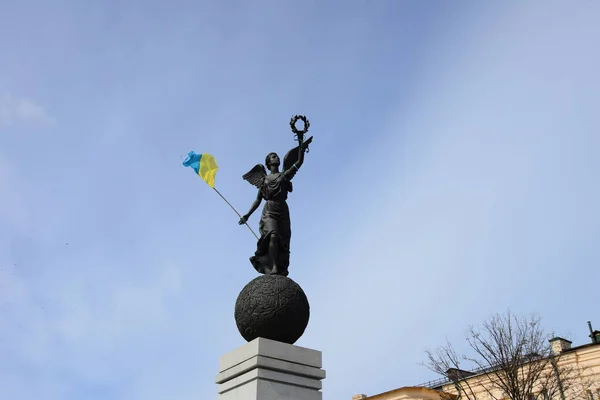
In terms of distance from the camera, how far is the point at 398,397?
40.6 m

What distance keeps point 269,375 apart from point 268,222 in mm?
2664

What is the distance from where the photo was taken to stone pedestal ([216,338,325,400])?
26.9ft

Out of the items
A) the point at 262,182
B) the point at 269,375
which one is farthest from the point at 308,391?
the point at 262,182

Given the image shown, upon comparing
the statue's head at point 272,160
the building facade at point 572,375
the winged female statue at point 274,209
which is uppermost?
the building facade at point 572,375

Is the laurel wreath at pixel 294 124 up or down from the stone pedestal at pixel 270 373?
up

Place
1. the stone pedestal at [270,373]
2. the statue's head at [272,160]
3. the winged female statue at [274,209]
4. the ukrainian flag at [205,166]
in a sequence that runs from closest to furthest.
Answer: the stone pedestal at [270,373], the winged female statue at [274,209], the statue's head at [272,160], the ukrainian flag at [205,166]

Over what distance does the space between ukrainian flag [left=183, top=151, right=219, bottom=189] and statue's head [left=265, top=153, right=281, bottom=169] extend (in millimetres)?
2920

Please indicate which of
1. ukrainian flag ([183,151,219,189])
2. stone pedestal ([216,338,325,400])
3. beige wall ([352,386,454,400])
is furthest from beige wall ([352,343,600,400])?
stone pedestal ([216,338,325,400])

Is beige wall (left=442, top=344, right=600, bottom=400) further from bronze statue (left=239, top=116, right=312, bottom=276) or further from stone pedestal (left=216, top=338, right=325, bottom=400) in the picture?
stone pedestal (left=216, top=338, right=325, bottom=400)

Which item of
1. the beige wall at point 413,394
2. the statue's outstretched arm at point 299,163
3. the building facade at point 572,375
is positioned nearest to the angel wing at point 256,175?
the statue's outstretched arm at point 299,163

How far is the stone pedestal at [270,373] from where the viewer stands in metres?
8.19

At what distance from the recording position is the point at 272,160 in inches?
419

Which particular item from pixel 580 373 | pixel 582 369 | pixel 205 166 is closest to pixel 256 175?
pixel 205 166

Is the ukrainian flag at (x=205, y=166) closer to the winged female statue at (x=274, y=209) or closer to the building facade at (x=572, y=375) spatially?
the winged female statue at (x=274, y=209)
